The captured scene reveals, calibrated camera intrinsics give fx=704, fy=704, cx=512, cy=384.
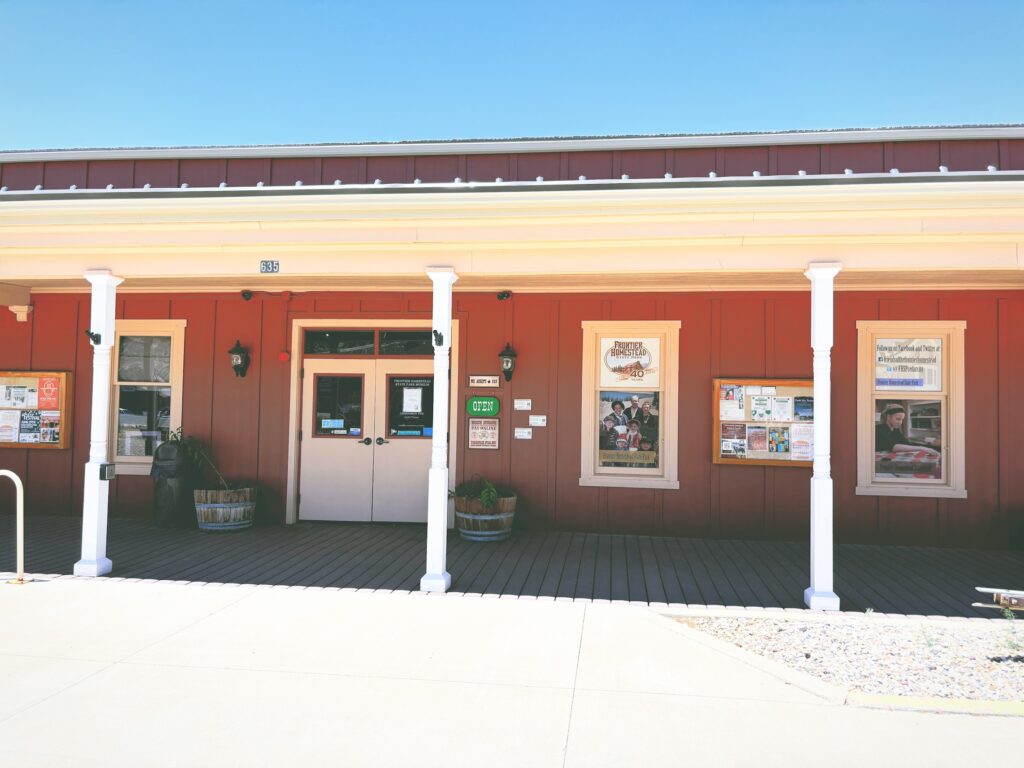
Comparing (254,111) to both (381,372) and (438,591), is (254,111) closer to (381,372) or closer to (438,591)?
(381,372)

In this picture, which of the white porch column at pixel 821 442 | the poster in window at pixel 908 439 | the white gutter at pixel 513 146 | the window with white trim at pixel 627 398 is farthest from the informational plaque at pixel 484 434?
the poster in window at pixel 908 439

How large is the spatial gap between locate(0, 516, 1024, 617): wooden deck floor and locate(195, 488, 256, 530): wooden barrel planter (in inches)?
5.7

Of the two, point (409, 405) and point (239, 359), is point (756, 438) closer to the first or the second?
point (409, 405)

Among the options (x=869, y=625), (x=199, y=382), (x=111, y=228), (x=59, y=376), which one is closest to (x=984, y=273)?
(x=869, y=625)

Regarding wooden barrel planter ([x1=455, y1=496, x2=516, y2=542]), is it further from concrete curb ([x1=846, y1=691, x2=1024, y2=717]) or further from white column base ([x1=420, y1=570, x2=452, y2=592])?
concrete curb ([x1=846, y1=691, x2=1024, y2=717])

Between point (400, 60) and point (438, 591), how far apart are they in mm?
12120

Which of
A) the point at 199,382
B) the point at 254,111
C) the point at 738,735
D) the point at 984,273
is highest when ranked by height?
the point at 254,111

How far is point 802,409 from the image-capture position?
776 centimetres

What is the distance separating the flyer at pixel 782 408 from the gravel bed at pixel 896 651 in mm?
3043

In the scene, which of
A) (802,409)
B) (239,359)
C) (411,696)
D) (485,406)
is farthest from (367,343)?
(411,696)

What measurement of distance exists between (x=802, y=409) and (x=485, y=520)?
3687mm

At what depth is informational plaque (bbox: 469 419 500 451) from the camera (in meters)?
8.23

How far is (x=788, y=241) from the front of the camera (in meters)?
5.56

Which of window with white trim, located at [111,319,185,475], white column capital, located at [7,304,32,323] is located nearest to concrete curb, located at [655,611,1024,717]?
window with white trim, located at [111,319,185,475]
